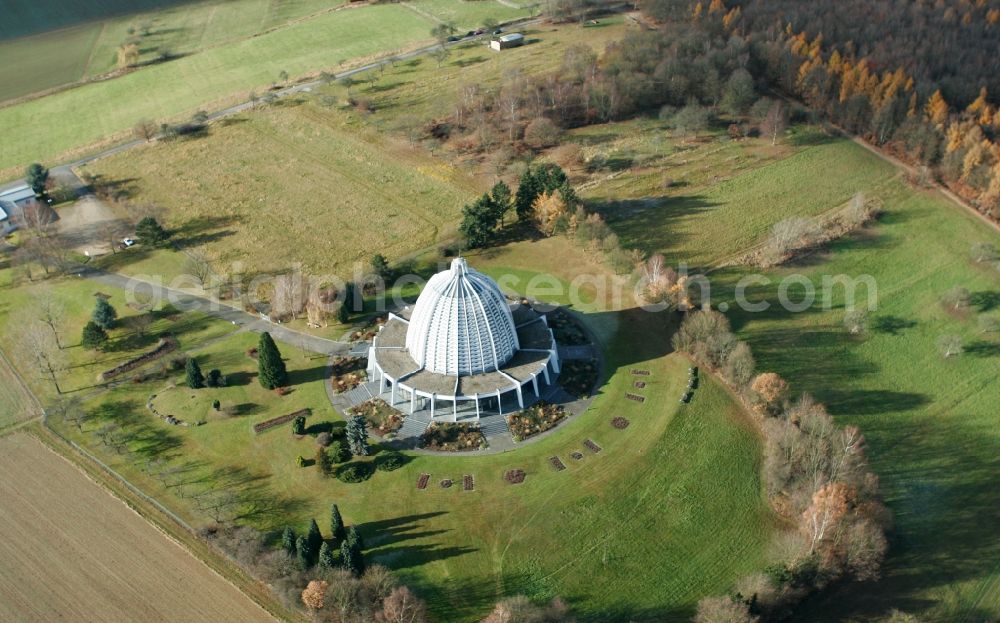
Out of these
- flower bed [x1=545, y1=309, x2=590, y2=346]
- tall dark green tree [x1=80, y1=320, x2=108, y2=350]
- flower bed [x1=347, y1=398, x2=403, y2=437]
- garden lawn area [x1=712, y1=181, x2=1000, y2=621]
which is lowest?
garden lawn area [x1=712, y1=181, x2=1000, y2=621]

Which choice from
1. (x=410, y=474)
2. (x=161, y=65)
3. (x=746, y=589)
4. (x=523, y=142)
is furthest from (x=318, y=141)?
(x=746, y=589)

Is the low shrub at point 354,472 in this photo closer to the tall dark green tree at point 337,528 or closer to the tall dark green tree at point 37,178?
the tall dark green tree at point 337,528

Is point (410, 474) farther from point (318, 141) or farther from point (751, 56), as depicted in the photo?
point (751, 56)

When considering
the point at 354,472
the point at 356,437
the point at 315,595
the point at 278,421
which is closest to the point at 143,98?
the point at 278,421

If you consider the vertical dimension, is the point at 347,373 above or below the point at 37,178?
below

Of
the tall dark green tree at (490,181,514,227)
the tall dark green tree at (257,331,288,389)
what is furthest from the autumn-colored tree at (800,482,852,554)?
the tall dark green tree at (490,181,514,227)

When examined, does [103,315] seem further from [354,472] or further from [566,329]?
[566,329]

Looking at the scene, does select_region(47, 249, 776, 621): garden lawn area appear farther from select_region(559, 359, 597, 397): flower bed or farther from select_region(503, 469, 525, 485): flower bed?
select_region(559, 359, 597, 397): flower bed
